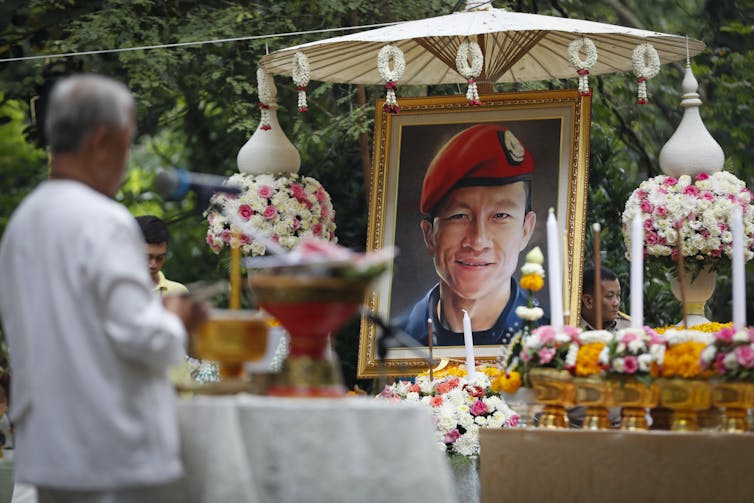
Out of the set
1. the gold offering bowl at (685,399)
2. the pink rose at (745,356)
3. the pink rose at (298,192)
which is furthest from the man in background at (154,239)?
the pink rose at (745,356)

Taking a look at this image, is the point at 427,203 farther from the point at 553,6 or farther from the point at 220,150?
the point at 220,150

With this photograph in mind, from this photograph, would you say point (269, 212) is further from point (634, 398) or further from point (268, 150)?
point (634, 398)

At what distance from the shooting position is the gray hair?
3797 mm

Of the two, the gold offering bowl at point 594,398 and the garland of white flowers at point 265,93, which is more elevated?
the garland of white flowers at point 265,93

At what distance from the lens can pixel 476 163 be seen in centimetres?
797

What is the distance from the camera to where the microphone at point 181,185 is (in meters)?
4.02

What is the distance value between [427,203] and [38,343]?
4.59m

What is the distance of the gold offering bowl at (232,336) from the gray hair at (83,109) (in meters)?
0.65

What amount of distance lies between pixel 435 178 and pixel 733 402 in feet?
11.8

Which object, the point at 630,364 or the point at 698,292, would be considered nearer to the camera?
the point at 630,364

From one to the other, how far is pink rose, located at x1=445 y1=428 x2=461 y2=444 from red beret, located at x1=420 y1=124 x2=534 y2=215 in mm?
1793

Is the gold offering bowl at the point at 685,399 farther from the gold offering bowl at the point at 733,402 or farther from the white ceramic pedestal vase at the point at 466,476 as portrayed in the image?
the white ceramic pedestal vase at the point at 466,476

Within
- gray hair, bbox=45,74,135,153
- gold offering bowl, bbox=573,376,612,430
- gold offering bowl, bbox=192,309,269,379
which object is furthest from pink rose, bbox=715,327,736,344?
gray hair, bbox=45,74,135,153

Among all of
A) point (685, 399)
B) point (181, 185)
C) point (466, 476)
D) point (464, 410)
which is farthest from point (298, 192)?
point (181, 185)
